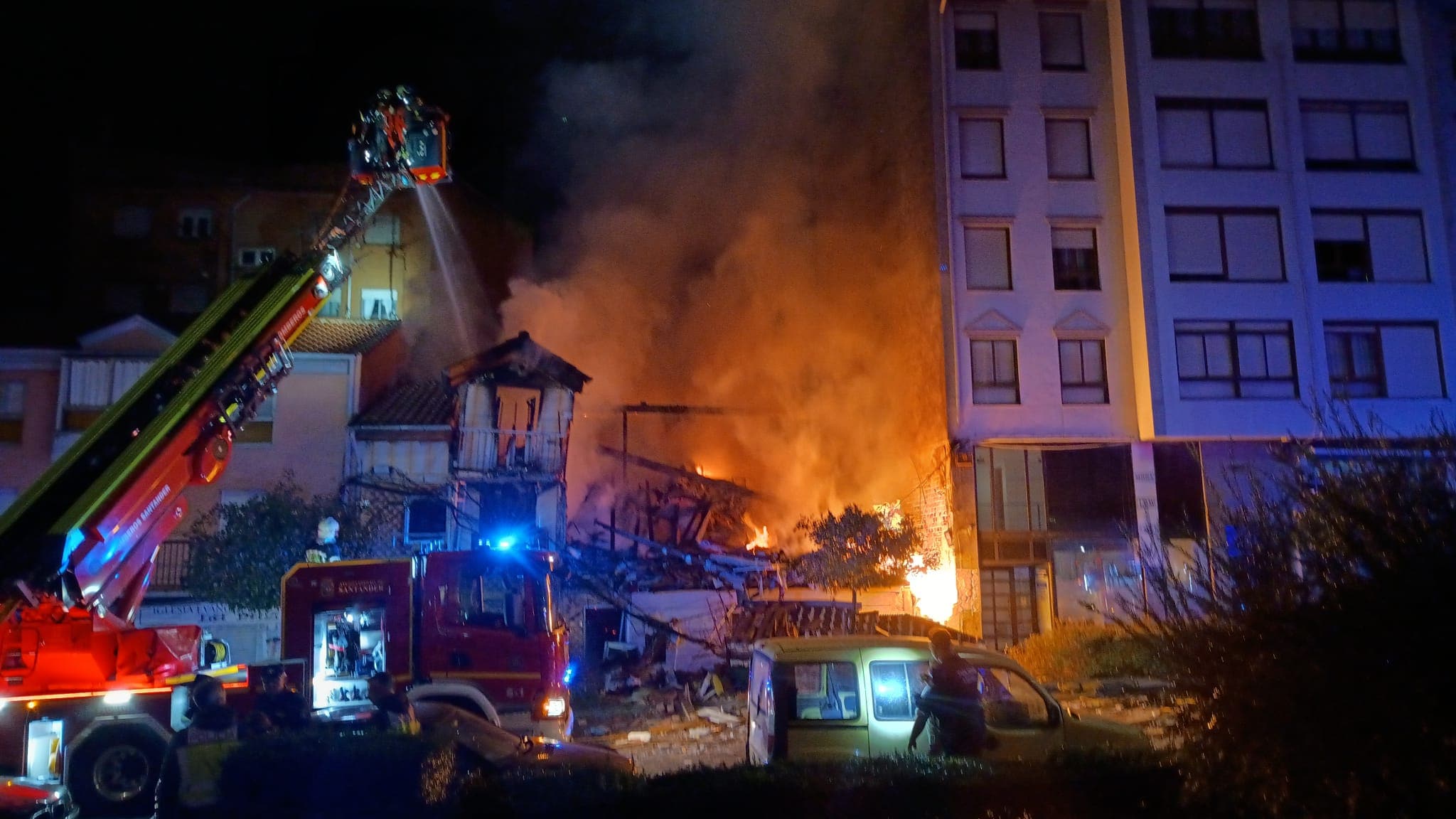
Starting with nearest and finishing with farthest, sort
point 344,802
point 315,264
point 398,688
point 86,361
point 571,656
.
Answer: point 344,802, point 398,688, point 315,264, point 571,656, point 86,361

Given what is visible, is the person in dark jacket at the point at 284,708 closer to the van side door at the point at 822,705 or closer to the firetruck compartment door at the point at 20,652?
the firetruck compartment door at the point at 20,652

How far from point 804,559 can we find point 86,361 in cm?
1588

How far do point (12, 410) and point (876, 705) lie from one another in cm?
2059

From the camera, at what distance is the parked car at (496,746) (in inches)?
288

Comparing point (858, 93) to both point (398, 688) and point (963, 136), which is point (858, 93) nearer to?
point (963, 136)

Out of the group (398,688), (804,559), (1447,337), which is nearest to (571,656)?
(804,559)

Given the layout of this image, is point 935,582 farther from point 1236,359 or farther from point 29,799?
point 29,799

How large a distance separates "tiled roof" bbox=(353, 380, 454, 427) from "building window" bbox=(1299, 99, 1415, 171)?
816 inches

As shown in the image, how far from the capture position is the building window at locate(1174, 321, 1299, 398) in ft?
A: 66.1

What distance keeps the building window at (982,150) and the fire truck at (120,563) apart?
50.6ft

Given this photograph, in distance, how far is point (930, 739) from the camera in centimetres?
711

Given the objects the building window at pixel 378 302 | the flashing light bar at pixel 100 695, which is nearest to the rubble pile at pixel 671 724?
the flashing light bar at pixel 100 695

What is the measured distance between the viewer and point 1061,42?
21.5 meters

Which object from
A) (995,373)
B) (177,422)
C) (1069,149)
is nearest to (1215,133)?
(1069,149)
